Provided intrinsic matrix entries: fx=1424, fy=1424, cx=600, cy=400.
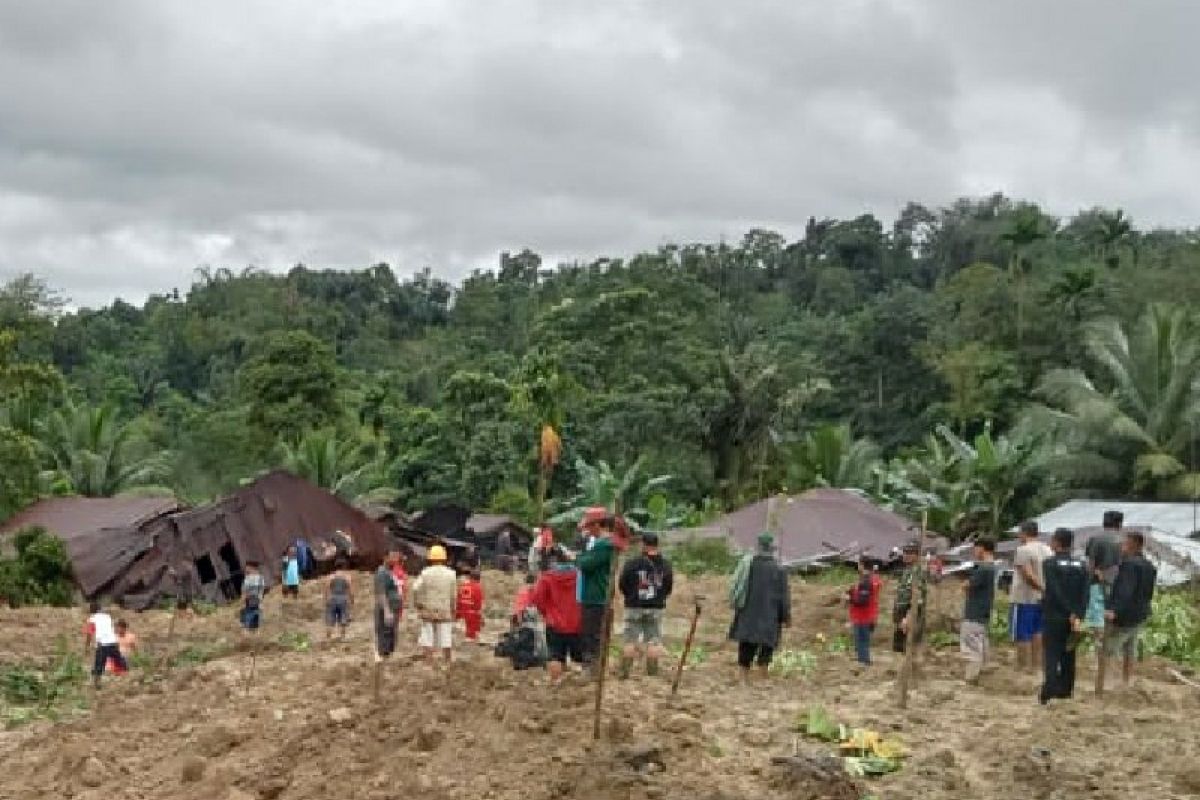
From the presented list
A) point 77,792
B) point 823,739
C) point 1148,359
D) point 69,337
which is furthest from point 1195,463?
point 69,337

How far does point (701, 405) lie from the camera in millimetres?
36469

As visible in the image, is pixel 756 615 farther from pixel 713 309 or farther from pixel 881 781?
pixel 713 309

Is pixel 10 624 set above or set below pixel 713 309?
below

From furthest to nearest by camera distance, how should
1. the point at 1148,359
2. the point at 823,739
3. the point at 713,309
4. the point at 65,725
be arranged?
the point at 713,309, the point at 1148,359, the point at 65,725, the point at 823,739

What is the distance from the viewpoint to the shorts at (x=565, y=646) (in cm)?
1156

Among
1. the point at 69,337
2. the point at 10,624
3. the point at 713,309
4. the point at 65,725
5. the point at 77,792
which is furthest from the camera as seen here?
the point at 69,337

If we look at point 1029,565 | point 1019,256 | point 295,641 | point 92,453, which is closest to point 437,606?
point 295,641

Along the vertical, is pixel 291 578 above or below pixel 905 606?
below

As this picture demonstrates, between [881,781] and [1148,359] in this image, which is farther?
[1148,359]

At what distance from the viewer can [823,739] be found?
9.71 meters

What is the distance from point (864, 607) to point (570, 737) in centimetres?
513

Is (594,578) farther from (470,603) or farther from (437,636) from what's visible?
(470,603)

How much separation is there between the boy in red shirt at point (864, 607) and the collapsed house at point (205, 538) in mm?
13175

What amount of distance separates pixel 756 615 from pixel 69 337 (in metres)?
66.0
